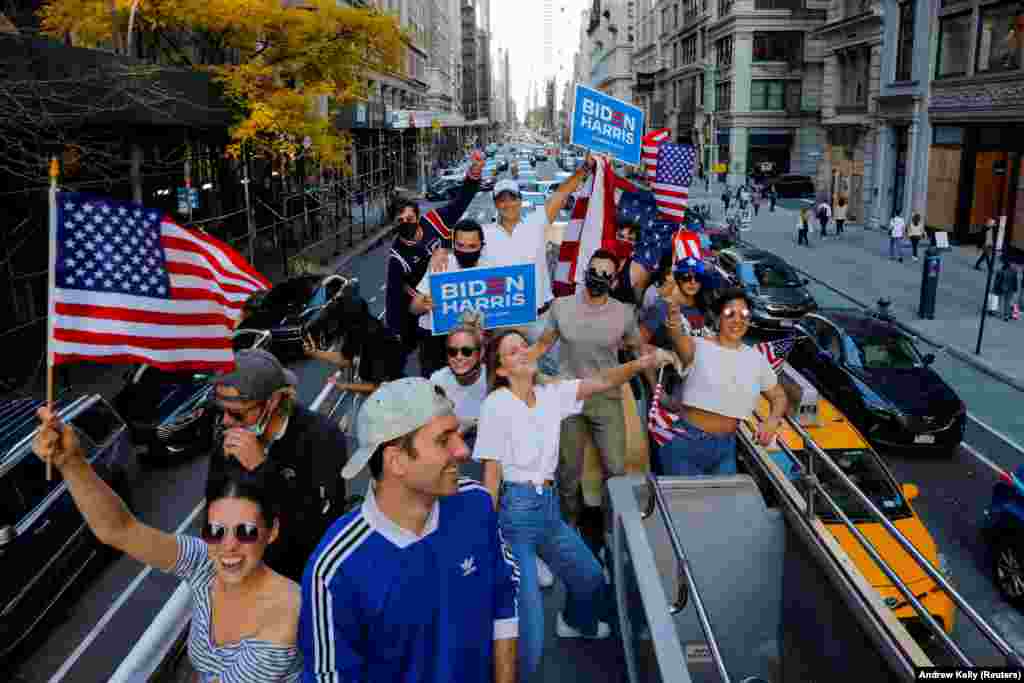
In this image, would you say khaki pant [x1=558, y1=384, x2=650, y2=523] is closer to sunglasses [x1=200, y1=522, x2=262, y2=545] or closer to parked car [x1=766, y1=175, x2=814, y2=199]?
sunglasses [x1=200, y1=522, x2=262, y2=545]

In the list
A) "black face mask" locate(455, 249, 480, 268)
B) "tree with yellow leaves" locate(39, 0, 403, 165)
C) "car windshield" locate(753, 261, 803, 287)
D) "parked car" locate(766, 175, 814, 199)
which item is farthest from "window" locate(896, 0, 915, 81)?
"black face mask" locate(455, 249, 480, 268)

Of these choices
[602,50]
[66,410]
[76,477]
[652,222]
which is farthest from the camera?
[602,50]

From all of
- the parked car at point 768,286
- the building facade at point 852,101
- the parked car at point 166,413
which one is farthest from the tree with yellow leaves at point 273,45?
the building facade at point 852,101

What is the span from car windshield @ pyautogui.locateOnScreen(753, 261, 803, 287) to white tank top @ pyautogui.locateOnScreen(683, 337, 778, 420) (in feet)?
52.0

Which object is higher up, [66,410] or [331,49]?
[331,49]

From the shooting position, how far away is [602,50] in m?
164

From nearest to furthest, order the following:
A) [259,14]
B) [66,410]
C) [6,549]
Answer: [6,549]
[66,410]
[259,14]

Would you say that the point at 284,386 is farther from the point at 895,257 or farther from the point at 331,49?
the point at 895,257

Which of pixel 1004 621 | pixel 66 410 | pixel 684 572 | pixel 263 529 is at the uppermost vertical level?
pixel 263 529

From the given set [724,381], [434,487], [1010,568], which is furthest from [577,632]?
[1010,568]

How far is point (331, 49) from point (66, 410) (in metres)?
19.4

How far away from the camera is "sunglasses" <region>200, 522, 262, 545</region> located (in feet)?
10.8

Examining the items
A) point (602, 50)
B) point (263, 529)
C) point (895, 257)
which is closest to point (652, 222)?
point (263, 529)

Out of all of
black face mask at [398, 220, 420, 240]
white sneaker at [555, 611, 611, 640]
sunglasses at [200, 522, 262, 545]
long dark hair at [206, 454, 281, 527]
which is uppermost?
black face mask at [398, 220, 420, 240]
